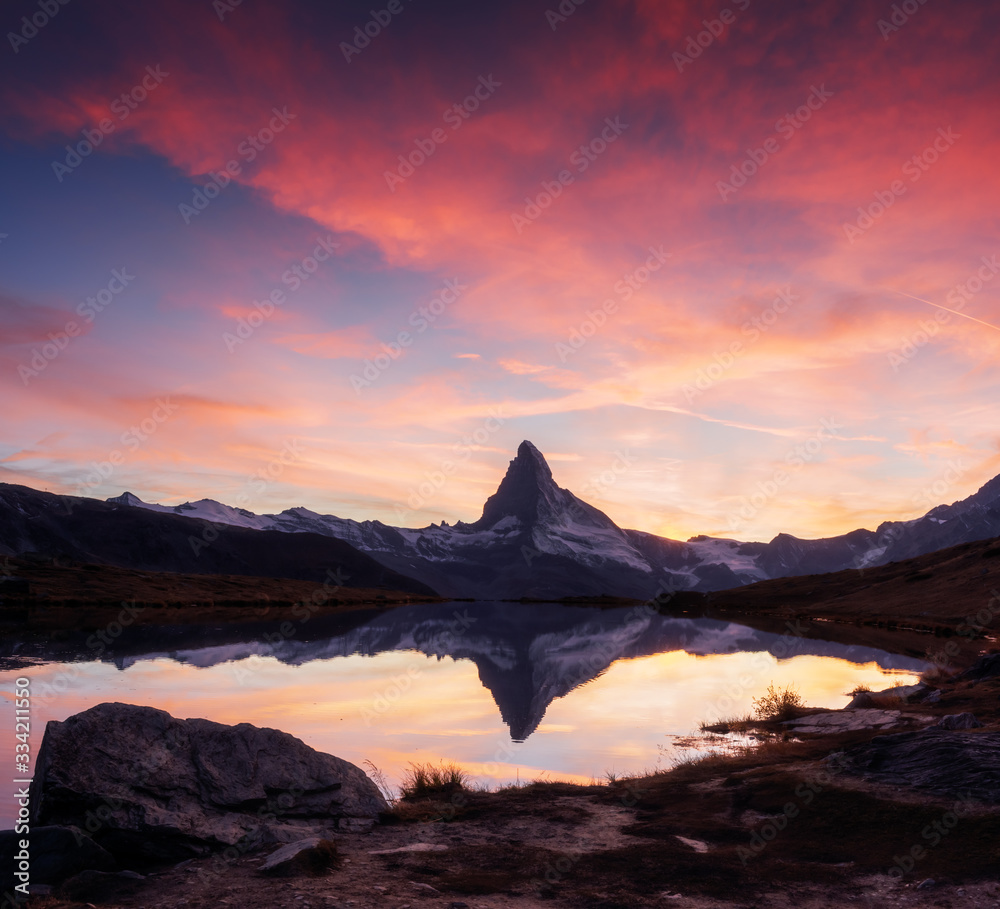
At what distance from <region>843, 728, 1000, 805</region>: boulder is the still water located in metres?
7.40

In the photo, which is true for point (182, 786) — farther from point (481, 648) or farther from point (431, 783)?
point (481, 648)

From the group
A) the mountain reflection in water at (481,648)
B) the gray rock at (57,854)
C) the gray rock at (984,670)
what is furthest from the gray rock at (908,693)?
the gray rock at (57,854)

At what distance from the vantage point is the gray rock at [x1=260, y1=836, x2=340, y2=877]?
11828 millimetres

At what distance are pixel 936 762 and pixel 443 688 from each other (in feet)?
93.6

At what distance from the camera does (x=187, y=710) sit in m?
28.6

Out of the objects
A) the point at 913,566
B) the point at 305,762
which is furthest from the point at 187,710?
the point at 913,566

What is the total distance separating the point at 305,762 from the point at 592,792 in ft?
25.2

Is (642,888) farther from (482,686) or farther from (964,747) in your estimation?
(482,686)

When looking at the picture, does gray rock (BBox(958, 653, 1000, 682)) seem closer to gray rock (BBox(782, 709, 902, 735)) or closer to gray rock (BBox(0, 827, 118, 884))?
gray rock (BBox(782, 709, 902, 735))

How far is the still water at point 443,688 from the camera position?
25.2m

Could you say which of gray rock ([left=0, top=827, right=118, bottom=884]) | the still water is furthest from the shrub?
gray rock ([left=0, top=827, right=118, bottom=884])

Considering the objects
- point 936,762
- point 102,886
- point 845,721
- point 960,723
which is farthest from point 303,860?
point 845,721

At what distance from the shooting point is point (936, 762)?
15.8 m

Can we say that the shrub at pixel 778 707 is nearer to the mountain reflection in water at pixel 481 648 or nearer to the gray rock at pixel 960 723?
the mountain reflection in water at pixel 481 648
